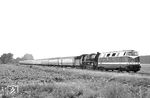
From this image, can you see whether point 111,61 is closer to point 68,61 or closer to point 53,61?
point 68,61

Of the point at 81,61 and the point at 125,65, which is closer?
the point at 125,65

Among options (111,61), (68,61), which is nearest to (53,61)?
(68,61)

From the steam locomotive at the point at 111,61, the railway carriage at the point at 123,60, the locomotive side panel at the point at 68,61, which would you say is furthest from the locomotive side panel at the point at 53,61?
the railway carriage at the point at 123,60

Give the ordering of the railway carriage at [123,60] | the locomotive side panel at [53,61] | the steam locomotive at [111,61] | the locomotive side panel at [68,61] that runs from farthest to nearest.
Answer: the locomotive side panel at [53,61] < the locomotive side panel at [68,61] < the steam locomotive at [111,61] < the railway carriage at [123,60]

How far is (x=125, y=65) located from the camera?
1282 inches

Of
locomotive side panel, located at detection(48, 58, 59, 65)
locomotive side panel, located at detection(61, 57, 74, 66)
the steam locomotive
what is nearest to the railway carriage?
the steam locomotive

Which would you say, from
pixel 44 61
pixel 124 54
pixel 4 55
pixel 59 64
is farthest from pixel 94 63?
pixel 4 55

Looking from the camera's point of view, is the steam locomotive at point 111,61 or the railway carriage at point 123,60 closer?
the railway carriage at point 123,60

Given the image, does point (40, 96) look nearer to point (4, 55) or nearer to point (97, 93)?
point (97, 93)

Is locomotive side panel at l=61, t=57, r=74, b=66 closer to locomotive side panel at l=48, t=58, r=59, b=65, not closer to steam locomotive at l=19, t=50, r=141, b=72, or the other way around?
steam locomotive at l=19, t=50, r=141, b=72

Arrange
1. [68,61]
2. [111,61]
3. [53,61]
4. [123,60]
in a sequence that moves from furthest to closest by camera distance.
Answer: [53,61]
[68,61]
[111,61]
[123,60]

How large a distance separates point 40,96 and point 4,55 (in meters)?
118

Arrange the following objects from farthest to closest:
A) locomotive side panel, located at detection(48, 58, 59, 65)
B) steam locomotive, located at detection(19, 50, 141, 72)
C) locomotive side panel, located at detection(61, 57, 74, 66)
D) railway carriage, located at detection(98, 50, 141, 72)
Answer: locomotive side panel, located at detection(48, 58, 59, 65)
locomotive side panel, located at detection(61, 57, 74, 66)
steam locomotive, located at detection(19, 50, 141, 72)
railway carriage, located at detection(98, 50, 141, 72)

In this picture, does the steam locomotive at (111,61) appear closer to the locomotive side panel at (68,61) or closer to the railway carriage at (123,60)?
the railway carriage at (123,60)
